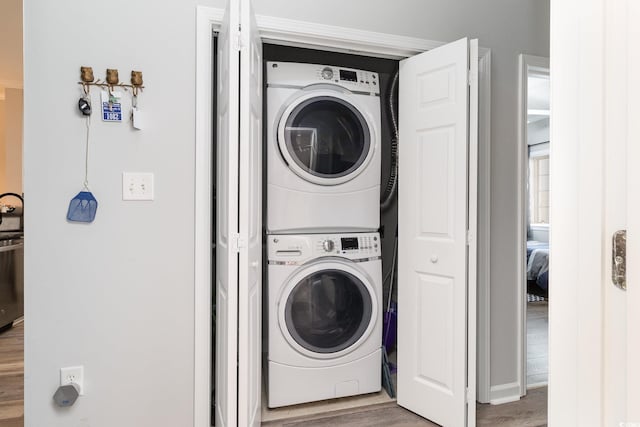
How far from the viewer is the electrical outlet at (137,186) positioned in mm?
1627

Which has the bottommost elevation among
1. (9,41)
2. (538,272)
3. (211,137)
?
(538,272)

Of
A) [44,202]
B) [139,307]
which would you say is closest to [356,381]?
[139,307]

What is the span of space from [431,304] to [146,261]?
1.46 meters

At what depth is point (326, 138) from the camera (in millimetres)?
2162

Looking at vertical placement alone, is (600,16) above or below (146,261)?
above

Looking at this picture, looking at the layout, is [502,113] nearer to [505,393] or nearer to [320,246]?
[320,246]

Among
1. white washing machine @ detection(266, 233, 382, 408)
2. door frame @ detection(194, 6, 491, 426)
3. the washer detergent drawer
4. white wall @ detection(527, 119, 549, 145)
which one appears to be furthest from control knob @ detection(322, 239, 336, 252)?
white wall @ detection(527, 119, 549, 145)

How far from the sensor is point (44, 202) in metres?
1.54

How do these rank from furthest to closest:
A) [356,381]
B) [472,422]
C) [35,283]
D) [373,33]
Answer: [356,381]
[373,33]
[472,422]
[35,283]

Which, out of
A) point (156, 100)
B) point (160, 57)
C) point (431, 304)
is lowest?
point (431, 304)

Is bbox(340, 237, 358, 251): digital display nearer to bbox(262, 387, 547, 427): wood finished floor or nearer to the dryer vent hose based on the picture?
the dryer vent hose

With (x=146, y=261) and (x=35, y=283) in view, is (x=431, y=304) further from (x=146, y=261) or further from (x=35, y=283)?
(x=35, y=283)

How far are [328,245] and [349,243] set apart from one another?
0.14 meters

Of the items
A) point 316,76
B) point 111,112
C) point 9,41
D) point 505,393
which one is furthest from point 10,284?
point 505,393
